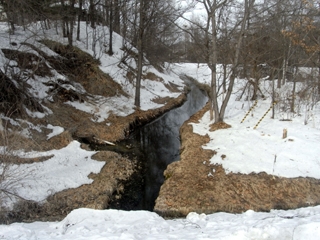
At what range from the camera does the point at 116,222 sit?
5.47 meters

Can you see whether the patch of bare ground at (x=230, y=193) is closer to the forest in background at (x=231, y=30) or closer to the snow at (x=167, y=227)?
the snow at (x=167, y=227)

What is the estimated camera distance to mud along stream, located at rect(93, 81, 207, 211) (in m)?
7.58

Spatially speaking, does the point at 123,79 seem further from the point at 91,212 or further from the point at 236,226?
the point at 236,226

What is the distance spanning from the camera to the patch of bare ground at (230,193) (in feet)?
21.3

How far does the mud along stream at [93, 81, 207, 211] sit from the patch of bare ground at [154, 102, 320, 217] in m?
0.85

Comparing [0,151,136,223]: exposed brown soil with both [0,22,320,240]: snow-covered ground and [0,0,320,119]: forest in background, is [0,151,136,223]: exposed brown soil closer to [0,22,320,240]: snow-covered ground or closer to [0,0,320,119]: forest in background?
[0,22,320,240]: snow-covered ground

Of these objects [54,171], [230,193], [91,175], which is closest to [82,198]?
[91,175]

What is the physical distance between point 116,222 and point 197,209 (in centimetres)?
243

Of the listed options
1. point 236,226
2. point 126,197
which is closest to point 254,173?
point 236,226

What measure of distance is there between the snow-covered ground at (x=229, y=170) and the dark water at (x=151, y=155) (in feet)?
4.88

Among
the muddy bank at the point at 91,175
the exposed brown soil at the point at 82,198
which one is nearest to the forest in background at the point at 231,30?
the muddy bank at the point at 91,175

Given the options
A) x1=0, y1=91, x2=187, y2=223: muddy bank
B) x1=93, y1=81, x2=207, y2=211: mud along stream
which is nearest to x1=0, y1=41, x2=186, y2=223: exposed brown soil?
x1=0, y1=91, x2=187, y2=223: muddy bank

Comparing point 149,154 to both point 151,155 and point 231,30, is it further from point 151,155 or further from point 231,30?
point 231,30

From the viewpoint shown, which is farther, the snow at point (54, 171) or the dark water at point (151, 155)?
the dark water at point (151, 155)
